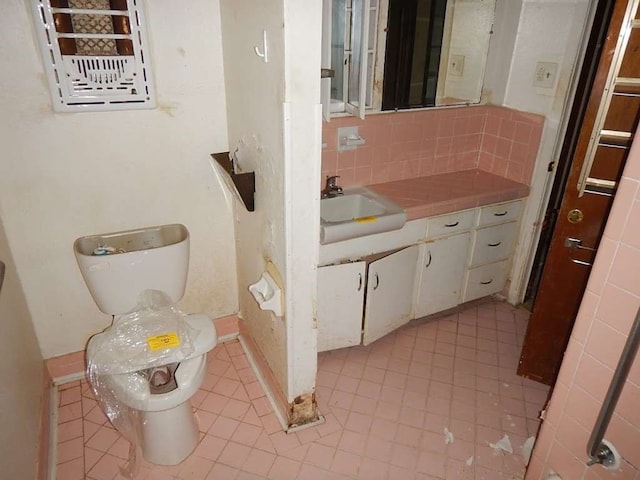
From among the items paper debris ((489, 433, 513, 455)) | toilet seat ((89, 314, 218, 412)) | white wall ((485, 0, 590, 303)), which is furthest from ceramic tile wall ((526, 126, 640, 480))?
white wall ((485, 0, 590, 303))

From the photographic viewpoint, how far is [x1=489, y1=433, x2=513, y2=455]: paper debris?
2018 millimetres

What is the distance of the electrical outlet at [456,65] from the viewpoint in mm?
2832

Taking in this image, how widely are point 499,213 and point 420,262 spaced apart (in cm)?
61

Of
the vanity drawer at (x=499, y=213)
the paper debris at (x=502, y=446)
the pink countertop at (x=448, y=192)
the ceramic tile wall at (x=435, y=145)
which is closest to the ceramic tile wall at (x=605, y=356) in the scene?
the paper debris at (x=502, y=446)

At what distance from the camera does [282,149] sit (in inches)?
61.6

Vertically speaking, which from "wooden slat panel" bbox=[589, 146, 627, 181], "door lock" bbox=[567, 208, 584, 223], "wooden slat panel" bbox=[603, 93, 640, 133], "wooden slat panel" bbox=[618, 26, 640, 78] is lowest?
"door lock" bbox=[567, 208, 584, 223]

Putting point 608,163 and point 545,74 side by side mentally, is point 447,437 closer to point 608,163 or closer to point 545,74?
point 608,163

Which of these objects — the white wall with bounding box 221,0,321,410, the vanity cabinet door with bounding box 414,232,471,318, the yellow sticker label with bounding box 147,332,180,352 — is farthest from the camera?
the vanity cabinet door with bounding box 414,232,471,318

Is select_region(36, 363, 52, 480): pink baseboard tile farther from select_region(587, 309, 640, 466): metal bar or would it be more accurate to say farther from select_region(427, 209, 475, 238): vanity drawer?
select_region(427, 209, 475, 238): vanity drawer

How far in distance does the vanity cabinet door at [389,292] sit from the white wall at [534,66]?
34.9 inches

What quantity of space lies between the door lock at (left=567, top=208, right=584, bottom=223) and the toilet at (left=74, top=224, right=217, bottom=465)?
1654 mm

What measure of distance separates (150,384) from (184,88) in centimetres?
129

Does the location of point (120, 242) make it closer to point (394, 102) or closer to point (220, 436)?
point (220, 436)

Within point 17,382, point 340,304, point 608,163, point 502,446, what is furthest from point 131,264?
point 608,163
